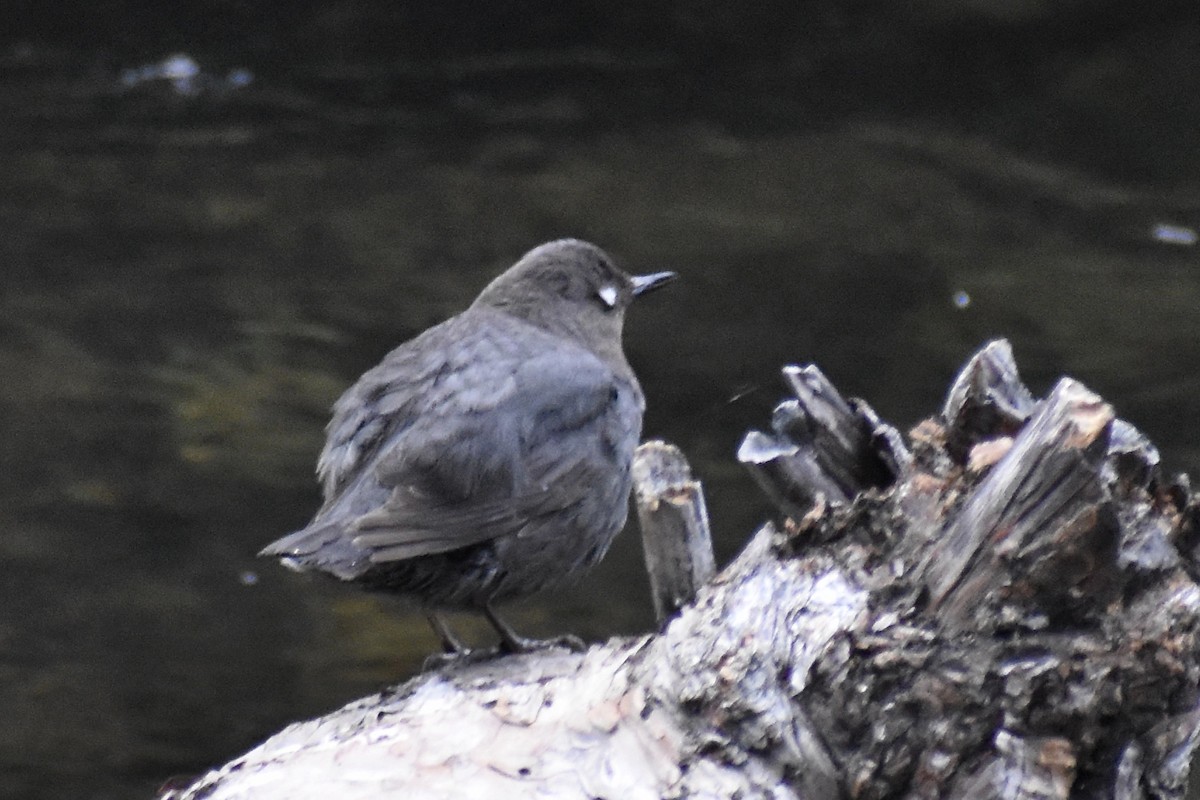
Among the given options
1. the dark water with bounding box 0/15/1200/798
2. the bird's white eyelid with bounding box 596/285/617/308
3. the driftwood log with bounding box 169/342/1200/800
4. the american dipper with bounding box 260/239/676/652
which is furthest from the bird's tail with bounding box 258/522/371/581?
the dark water with bounding box 0/15/1200/798

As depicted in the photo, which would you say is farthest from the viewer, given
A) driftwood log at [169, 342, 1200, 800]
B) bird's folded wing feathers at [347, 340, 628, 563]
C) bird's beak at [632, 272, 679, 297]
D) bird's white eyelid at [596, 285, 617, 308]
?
bird's beak at [632, 272, 679, 297]

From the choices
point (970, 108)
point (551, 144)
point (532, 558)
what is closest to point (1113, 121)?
point (970, 108)

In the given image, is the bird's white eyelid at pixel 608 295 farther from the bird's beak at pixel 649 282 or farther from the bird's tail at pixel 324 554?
the bird's tail at pixel 324 554

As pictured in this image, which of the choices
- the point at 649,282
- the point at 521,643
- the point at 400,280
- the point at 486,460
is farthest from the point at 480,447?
the point at 400,280

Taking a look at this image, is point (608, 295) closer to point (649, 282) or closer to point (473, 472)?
point (649, 282)

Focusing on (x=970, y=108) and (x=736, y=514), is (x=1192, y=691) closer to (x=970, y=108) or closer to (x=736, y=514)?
(x=736, y=514)

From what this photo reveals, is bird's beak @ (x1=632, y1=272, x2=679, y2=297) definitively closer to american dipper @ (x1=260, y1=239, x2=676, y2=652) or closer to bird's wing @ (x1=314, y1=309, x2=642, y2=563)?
american dipper @ (x1=260, y1=239, x2=676, y2=652)

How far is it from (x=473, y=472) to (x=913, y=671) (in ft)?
4.95

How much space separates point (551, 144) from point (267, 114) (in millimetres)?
1571

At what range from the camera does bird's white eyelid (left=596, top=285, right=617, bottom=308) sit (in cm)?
497

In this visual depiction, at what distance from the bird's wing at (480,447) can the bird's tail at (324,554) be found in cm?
2

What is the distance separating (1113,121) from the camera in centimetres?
816

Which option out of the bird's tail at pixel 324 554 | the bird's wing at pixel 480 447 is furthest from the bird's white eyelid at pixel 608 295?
the bird's tail at pixel 324 554

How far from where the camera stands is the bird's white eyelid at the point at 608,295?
4969 millimetres
